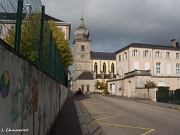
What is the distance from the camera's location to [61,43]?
29.6 m

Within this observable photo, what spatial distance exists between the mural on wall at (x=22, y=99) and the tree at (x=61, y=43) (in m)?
24.4

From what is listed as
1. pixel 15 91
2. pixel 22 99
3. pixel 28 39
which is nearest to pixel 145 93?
pixel 28 39

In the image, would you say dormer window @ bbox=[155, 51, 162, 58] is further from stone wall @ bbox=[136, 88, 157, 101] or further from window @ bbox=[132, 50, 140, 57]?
stone wall @ bbox=[136, 88, 157, 101]

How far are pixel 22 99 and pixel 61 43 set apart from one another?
26.2m

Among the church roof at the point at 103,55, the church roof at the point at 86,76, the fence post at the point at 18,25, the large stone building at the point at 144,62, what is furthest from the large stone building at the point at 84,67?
the fence post at the point at 18,25

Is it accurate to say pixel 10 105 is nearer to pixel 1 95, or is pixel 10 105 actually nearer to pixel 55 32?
pixel 1 95

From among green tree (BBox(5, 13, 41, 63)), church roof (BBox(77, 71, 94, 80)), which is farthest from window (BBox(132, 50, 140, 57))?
green tree (BBox(5, 13, 41, 63))

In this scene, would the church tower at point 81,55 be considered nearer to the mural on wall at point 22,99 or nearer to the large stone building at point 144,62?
the large stone building at point 144,62

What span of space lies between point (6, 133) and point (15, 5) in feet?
6.42

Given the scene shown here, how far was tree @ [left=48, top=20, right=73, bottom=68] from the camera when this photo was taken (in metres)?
→ 29.3

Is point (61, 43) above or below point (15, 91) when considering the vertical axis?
above

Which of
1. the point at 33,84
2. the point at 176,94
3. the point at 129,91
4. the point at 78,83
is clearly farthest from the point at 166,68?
the point at 33,84

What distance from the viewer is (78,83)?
316ft

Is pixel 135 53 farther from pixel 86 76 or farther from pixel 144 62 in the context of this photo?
pixel 86 76
